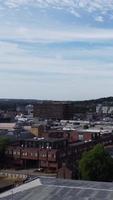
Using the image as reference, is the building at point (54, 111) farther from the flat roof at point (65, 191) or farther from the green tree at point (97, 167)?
the flat roof at point (65, 191)

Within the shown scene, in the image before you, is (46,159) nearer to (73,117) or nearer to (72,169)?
(72,169)

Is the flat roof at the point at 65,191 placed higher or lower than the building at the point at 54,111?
lower

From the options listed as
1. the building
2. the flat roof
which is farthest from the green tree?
the building

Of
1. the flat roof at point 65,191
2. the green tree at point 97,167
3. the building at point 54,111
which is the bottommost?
the flat roof at point 65,191

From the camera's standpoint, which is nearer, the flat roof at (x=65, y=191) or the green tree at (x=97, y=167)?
the flat roof at (x=65, y=191)

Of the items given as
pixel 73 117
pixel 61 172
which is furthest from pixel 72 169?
pixel 73 117

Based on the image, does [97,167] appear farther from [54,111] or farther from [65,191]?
[54,111]

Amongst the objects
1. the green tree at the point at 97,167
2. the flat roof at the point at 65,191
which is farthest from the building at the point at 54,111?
the flat roof at the point at 65,191

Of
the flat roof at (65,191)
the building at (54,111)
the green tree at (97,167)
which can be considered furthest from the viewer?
the building at (54,111)
